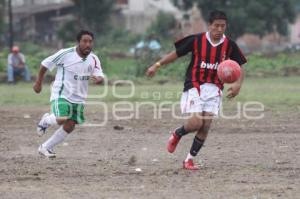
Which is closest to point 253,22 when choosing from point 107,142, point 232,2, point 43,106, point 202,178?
point 232,2

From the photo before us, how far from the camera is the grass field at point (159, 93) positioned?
21.3 metres

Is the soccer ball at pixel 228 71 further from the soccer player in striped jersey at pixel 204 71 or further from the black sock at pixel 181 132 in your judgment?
the black sock at pixel 181 132

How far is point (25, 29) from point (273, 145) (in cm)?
6293

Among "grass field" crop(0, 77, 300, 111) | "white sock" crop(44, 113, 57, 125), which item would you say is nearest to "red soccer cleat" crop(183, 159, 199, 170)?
"white sock" crop(44, 113, 57, 125)

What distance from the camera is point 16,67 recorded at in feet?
97.8

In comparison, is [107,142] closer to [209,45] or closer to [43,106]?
[209,45]

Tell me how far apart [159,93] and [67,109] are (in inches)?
485

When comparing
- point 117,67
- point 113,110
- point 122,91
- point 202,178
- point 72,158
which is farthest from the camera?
point 117,67

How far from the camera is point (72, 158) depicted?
1152 cm

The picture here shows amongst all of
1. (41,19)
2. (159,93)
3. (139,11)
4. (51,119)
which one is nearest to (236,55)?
(51,119)

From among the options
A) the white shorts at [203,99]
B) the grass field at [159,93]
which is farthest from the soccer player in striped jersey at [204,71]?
the grass field at [159,93]

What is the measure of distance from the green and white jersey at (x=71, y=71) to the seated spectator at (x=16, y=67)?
60.8 feet

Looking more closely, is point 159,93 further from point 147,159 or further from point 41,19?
point 41,19

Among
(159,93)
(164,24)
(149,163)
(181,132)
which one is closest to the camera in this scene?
(181,132)
